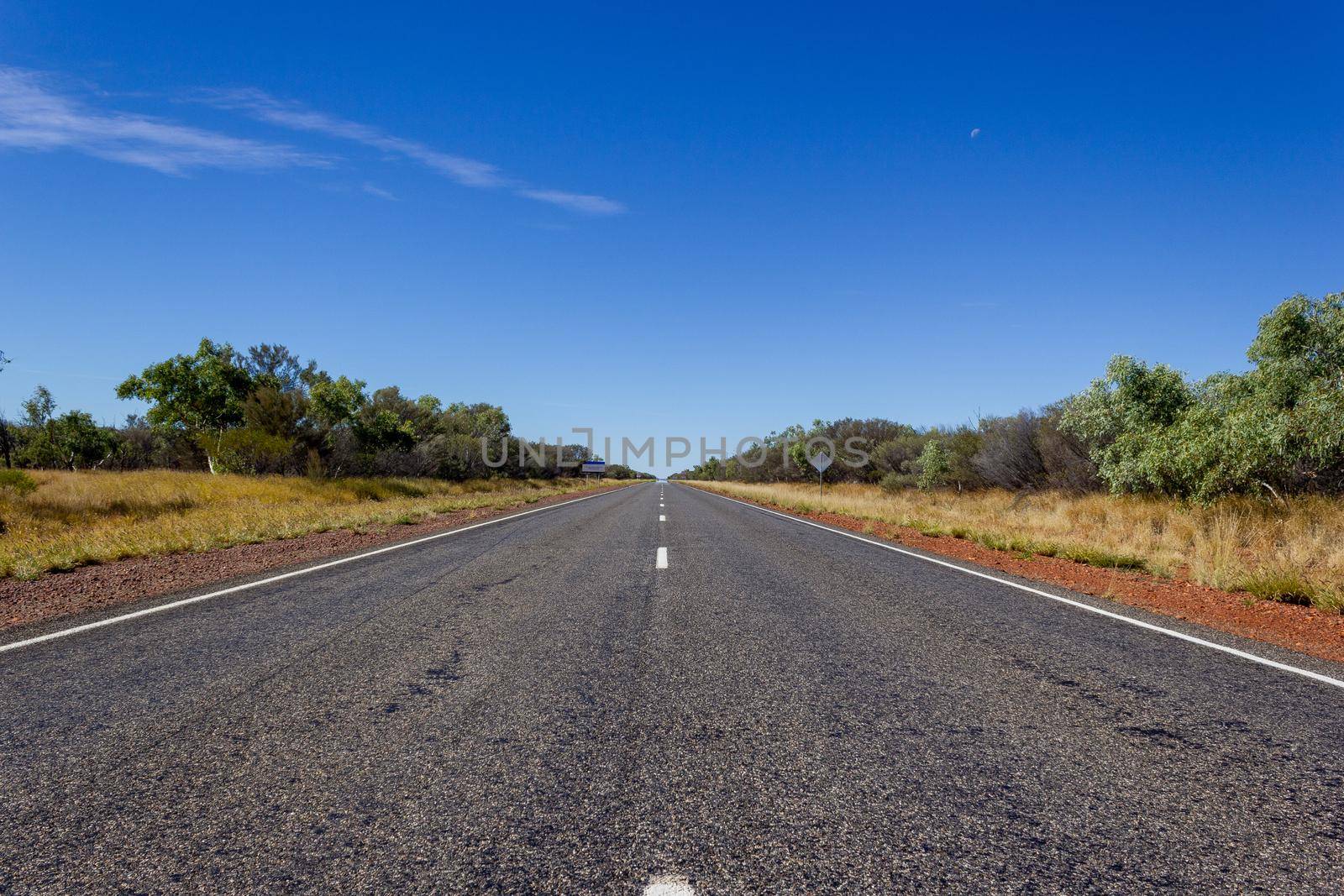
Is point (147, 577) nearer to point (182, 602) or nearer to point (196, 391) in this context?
point (182, 602)

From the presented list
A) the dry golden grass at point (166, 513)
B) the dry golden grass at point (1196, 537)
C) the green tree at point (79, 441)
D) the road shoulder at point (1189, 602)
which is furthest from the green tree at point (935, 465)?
the green tree at point (79, 441)

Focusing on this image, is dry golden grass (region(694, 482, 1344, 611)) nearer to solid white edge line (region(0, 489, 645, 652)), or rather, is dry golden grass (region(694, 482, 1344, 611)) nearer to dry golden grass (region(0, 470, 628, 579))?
solid white edge line (region(0, 489, 645, 652))

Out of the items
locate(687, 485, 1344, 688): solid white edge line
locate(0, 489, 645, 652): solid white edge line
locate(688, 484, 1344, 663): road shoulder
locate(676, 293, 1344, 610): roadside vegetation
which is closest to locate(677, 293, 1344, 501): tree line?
locate(676, 293, 1344, 610): roadside vegetation

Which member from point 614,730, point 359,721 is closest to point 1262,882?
point 614,730

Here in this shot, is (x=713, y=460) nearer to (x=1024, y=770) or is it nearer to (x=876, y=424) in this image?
(x=876, y=424)

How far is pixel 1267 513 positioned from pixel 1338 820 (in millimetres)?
13900

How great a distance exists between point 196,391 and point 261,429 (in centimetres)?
682

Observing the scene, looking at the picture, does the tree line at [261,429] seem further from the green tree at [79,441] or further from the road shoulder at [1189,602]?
the road shoulder at [1189,602]

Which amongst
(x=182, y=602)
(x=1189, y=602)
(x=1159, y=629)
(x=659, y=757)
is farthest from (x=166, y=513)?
(x=1189, y=602)

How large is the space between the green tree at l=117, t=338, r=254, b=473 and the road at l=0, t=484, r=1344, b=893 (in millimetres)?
35180

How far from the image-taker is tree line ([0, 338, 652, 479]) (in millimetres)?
31469

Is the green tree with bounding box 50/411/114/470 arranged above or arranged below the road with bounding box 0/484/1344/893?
above

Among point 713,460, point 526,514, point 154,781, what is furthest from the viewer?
point 713,460

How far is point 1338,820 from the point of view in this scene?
243 cm
